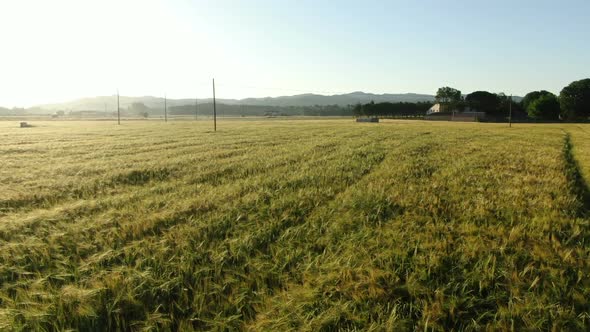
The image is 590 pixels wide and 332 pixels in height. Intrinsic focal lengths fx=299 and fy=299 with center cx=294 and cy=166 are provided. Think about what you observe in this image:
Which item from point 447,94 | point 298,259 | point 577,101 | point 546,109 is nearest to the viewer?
point 298,259

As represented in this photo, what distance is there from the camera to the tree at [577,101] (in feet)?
333

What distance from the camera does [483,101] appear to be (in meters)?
150

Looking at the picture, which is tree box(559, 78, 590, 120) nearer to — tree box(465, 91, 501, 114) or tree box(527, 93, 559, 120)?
tree box(527, 93, 559, 120)

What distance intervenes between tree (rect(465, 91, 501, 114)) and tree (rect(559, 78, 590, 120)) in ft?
→ 120

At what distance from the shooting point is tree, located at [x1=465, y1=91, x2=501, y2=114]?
144 metres

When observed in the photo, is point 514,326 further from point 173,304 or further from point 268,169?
point 268,169

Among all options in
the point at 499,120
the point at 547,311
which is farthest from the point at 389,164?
the point at 499,120

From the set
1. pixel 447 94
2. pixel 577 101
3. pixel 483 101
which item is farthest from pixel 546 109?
pixel 447 94

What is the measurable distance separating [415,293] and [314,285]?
1.11m

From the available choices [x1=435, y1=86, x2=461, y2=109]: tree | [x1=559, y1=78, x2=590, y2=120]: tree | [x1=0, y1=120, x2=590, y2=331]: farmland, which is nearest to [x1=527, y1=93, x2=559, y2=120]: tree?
[x1=559, y1=78, x2=590, y2=120]: tree

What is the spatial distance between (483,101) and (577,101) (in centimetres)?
4976

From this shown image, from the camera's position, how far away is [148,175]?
36.6 ft

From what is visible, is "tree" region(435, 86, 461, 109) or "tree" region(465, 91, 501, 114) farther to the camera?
"tree" region(435, 86, 461, 109)

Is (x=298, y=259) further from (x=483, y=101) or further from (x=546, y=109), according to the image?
(x=483, y=101)
